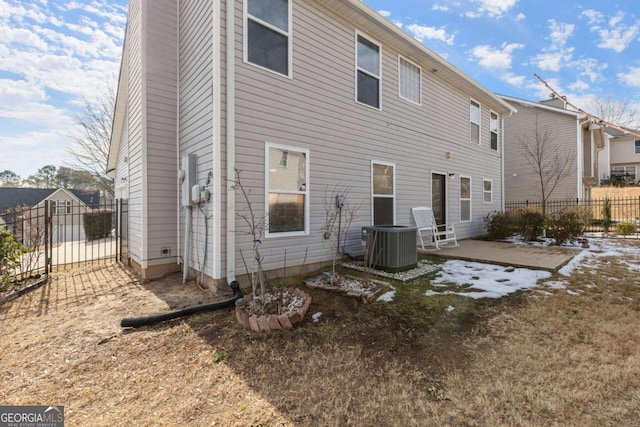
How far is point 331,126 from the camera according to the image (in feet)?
18.2

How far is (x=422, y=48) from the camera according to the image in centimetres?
704

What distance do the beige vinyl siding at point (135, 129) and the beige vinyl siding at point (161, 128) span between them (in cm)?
17

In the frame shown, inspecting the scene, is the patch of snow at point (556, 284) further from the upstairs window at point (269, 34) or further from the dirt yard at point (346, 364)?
the upstairs window at point (269, 34)

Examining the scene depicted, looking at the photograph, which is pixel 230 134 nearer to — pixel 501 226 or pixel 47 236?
pixel 47 236

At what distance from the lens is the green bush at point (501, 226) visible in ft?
30.3

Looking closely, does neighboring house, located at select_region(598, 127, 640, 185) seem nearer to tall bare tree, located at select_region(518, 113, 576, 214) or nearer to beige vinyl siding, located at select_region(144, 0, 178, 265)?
tall bare tree, located at select_region(518, 113, 576, 214)

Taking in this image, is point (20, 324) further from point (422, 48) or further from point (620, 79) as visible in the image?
point (620, 79)

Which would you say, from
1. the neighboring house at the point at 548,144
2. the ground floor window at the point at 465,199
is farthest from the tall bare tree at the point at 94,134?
the neighboring house at the point at 548,144

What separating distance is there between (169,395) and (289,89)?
447 cm

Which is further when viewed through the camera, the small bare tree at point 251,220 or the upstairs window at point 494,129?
the upstairs window at point 494,129

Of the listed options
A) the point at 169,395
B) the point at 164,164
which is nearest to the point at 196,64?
the point at 164,164

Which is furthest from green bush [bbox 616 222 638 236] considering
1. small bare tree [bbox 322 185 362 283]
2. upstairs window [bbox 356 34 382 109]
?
small bare tree [bbox 322 185 362 283]

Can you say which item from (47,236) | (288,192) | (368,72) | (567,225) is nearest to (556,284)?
(288,192)

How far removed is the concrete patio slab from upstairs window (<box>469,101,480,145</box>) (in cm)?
379
